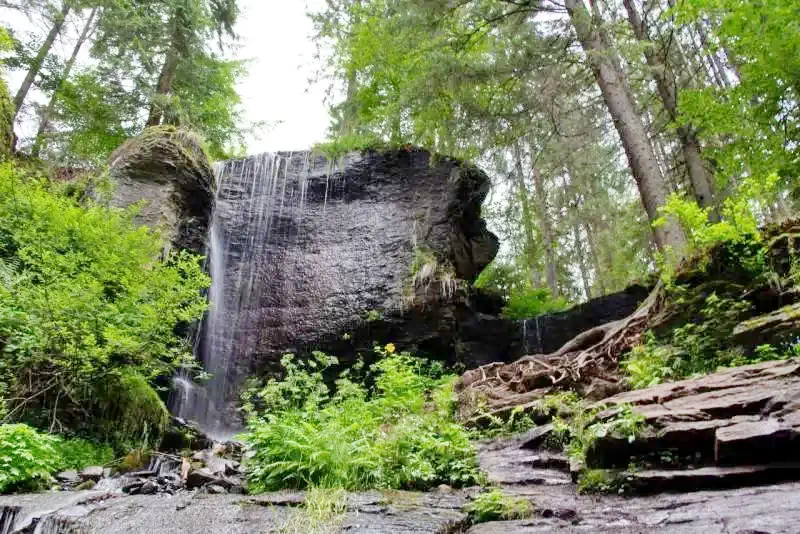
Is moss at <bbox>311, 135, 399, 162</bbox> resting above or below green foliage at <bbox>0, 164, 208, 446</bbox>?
above

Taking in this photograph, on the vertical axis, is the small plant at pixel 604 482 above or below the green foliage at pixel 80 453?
below

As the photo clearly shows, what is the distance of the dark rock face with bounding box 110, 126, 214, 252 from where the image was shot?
1213 cm

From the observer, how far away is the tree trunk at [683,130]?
34.8ft

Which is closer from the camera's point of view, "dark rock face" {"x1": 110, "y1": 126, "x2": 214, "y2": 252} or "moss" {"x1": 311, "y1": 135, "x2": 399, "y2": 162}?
"dark rock face" {"x1": 110, "y1": 126, "x2": 214, "y2": 252}

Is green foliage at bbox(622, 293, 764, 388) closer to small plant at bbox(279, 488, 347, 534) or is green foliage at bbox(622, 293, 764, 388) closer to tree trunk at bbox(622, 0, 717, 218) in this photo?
small plant at bbox(279, 488, 347, 534)

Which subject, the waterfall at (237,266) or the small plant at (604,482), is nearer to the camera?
the small plant at (604,482)

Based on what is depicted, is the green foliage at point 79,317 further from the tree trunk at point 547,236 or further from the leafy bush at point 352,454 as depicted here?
the tree trunk at point 547,236

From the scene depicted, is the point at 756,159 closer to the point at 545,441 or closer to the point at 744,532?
the point at 545,441

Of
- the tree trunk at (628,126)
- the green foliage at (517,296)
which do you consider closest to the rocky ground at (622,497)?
the tree trunk at (628,126)

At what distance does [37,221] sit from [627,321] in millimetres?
9380

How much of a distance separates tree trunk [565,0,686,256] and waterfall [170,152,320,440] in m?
8.23

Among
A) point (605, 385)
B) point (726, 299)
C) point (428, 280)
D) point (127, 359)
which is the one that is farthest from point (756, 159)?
point (127, 359)

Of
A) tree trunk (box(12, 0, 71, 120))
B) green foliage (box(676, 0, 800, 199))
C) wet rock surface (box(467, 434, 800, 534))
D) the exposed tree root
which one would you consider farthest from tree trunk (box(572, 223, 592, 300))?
wet rock surface (box(467, 434, 800, 534))

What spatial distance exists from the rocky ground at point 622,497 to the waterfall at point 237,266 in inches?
282
